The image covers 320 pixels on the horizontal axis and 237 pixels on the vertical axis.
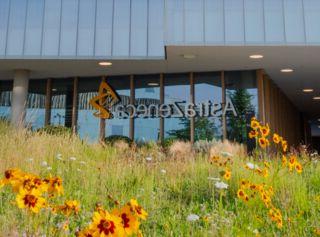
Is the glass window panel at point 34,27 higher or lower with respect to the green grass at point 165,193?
higher

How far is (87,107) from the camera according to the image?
58.3ft

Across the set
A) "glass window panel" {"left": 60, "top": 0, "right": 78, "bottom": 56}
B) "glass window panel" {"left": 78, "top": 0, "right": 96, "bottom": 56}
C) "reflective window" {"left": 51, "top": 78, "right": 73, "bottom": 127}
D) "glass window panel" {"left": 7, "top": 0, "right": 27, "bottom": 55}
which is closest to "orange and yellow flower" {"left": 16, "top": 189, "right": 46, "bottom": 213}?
"glass window panel" {"left": 78, "top": 0, "right": 96, "bottom": 56}

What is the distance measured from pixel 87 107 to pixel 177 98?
3.91 metres

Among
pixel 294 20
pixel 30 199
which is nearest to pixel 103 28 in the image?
pixel 294 20

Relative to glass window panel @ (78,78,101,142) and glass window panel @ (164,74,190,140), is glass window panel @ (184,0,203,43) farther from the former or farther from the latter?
glass window panel @ (78,78,101,142)

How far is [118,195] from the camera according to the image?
500 centimetres

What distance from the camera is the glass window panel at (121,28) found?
45.8 feet

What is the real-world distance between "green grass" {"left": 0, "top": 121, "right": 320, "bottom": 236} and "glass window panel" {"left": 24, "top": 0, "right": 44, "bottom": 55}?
23.2 ft

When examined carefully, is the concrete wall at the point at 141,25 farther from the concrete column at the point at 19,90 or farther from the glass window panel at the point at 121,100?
the glass window panel at the point at 121,100

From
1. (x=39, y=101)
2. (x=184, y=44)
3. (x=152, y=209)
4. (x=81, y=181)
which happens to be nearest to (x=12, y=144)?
(x=81, y=181)

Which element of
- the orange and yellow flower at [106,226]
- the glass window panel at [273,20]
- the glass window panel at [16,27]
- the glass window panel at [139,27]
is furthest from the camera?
the glass window panel at [16,27]

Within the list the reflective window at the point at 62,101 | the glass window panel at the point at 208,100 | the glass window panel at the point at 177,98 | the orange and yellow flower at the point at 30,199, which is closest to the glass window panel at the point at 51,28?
the reflective window at the point at 62,101

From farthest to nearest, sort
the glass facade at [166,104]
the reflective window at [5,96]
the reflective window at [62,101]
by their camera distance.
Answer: the reflective window at [5,96], the reflective window at [62,101], the glass facade at [166,104]

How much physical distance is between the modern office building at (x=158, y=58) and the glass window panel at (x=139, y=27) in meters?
0.03
